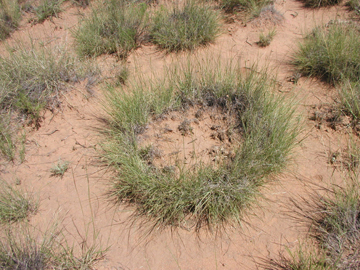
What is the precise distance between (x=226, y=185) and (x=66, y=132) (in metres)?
2.13

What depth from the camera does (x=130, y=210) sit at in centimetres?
292

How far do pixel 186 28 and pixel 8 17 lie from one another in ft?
11.2

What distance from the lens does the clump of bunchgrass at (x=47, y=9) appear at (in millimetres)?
5594

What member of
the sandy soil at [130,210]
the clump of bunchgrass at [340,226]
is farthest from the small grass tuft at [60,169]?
the clump of bunchgrass at [340,226]

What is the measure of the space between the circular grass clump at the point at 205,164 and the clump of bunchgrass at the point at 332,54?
32.0 inches

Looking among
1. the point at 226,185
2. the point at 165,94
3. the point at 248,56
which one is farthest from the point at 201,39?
the point at 226,185

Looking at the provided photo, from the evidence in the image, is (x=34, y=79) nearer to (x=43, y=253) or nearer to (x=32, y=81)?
(x=32, y=81)

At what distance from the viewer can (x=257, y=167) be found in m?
2.90

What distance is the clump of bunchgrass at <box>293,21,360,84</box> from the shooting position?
145 inches

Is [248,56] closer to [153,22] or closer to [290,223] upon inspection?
[153,22]

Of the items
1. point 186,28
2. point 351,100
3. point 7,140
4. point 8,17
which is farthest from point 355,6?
point 8,17

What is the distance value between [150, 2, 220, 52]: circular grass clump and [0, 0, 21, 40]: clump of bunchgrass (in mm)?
2673

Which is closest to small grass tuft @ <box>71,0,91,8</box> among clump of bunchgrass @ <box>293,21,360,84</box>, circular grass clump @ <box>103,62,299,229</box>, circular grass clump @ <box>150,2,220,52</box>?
circular grass clump @ <box>150,2,220,52</box>

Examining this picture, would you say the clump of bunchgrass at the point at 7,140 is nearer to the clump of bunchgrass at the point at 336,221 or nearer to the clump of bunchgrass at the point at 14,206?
the clump of bunchgrass at the point at 14,206
